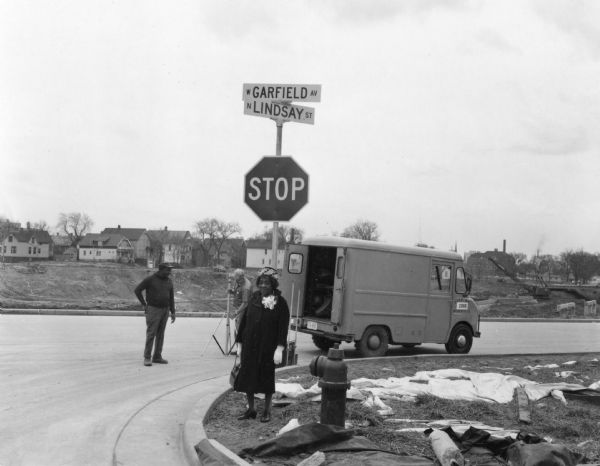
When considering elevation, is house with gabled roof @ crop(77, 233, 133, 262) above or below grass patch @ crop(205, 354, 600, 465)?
above

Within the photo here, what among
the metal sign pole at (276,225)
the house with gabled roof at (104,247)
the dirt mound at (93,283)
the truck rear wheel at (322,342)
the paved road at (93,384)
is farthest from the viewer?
the house with gabled roof at (104,247)

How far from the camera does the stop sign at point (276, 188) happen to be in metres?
7.95

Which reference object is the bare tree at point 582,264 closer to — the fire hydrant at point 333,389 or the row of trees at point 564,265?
the row of trees at point 564,265

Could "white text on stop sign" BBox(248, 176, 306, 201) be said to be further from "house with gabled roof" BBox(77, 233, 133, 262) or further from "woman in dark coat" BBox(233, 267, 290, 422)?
"house with gabled roof" BBox(77, 233, 133, 262)

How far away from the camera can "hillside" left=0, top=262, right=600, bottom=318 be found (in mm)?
42406

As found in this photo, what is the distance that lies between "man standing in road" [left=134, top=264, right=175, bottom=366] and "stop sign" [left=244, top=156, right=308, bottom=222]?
3474mm

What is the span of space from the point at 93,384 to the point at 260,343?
3.32 m

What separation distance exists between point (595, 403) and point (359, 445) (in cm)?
472

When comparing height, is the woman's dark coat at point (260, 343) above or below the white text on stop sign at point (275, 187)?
below

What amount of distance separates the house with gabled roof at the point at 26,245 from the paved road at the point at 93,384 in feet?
336

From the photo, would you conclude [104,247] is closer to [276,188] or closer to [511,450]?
[276,188]

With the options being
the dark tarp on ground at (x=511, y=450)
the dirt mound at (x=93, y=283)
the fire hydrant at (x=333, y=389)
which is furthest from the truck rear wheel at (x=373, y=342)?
the dirt mound at (x=93, y=283)

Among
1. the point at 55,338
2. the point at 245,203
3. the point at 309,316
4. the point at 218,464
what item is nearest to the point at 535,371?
the point at 309,316

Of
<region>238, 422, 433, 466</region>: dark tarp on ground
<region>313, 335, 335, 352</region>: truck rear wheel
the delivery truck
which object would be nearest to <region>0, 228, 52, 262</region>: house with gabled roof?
<region>313, 335, 335, 352</region>: truck rear wheel
